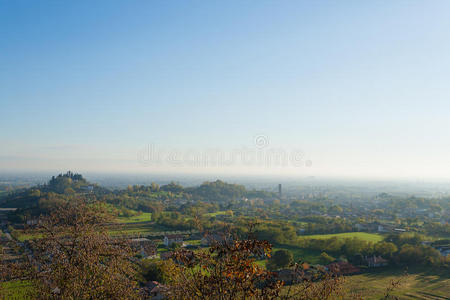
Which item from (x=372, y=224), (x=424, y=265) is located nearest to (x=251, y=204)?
(x=372, y=224)

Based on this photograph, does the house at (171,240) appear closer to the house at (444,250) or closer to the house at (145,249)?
the house at (145,249)

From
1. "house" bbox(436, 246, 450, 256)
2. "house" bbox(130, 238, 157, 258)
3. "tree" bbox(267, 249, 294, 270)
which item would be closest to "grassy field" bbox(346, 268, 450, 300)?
"tree" bbox(267, 249, 294, 270)

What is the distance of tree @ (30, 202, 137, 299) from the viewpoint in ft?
18.2

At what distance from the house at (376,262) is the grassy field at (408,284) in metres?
0.66

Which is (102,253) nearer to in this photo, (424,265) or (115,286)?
(115,286)

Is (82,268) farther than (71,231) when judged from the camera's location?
No

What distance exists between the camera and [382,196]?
314ft

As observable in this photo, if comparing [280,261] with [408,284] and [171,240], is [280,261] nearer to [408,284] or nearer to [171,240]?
[408,284]

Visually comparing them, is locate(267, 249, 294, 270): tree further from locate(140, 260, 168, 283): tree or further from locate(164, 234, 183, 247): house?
locate(164, 234, 183, 247): house

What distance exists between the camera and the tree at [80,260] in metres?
5.54

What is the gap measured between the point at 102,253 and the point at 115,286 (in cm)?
79

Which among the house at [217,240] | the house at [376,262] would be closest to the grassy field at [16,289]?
the house at [217,240]

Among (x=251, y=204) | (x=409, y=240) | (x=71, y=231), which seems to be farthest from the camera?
(x=251, y=204)

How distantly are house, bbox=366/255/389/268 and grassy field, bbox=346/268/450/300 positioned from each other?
66 centimetres
